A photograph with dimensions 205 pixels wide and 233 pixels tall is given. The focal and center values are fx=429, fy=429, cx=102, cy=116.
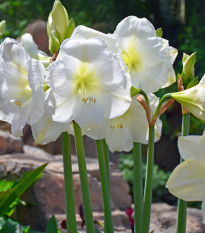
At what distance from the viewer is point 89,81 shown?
119 cm

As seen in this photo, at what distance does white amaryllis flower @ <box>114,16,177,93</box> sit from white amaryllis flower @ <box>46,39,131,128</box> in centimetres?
21

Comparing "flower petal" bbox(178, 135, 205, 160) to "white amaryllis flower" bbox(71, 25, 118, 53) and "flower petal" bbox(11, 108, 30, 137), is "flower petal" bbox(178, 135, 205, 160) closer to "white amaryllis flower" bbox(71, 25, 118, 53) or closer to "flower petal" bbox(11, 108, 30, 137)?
"white amaryllis flower" bbox(71, 25, 118, 53)

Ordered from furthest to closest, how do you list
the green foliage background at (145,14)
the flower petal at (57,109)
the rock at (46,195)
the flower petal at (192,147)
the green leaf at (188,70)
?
the green foliage background at (145,14)
the rock at (46,195)
the green leaf at (188,70)
the flower petal at (57,109)
the flower petal at (192,147)

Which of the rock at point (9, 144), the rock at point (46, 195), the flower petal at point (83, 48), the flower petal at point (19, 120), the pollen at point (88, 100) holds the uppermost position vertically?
the flower petal at point (83, 48)

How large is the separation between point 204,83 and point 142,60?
263mm

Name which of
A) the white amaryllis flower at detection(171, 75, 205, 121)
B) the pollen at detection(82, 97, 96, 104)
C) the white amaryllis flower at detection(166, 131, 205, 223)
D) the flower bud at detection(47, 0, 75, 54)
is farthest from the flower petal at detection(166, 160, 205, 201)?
the flower bud at detection(47, 0, 75, 54)

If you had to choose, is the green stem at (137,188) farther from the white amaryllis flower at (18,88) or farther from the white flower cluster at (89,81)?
the white amaryllis flower at (18,88)

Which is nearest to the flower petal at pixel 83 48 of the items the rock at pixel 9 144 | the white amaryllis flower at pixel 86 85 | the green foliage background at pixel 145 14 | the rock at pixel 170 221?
the white amaryllis flower at pixel 86 85

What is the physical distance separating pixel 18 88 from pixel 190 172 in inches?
21.5

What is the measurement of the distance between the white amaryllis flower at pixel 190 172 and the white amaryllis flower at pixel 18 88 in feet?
1.24

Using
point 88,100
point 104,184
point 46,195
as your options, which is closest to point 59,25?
point 88,100

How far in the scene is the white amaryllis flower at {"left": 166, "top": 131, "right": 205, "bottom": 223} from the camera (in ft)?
3.35

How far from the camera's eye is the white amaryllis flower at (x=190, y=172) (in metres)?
1.02

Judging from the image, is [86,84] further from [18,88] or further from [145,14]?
[145,14]
